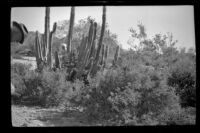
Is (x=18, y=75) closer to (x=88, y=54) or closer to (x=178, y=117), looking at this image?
(x=88, y=54)

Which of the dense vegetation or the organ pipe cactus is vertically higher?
the organ pipe cactus

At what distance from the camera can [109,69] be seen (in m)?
5.38

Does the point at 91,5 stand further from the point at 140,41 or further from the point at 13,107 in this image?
the point at 13,107

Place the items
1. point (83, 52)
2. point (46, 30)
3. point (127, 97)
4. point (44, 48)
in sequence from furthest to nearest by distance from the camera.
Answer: point (44, 48), point (83, 52), point (46, 30), point (127, 97)

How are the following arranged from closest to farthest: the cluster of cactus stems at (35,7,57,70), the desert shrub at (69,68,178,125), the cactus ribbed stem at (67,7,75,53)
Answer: the cactus ribbed stem at (67,7,75,53) < the desert shrub at (69,68,178,125) < the cluster of cactus stems at (35,7,57,70)

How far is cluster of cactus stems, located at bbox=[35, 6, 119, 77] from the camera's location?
17.7 feet

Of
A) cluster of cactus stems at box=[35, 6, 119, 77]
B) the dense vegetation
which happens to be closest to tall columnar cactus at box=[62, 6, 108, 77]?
cluster of cactus stems at box=[35, 6, 119, 77]

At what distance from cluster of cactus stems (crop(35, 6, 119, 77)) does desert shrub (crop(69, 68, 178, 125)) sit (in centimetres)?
29

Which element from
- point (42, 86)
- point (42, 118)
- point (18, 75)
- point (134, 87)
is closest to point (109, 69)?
point (134, 87)

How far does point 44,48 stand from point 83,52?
79cm

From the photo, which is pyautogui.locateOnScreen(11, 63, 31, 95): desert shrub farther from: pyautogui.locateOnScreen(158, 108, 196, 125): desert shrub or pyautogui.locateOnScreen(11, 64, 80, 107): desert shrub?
pyautogui.locateOnScreen(158, 108, 196, 125): desert shrub

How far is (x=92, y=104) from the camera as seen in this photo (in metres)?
5.34

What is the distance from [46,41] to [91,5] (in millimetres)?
1178

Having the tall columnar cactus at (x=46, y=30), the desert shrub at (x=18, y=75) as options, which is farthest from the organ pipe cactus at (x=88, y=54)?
the desert shrub at (x=18, y=75)
